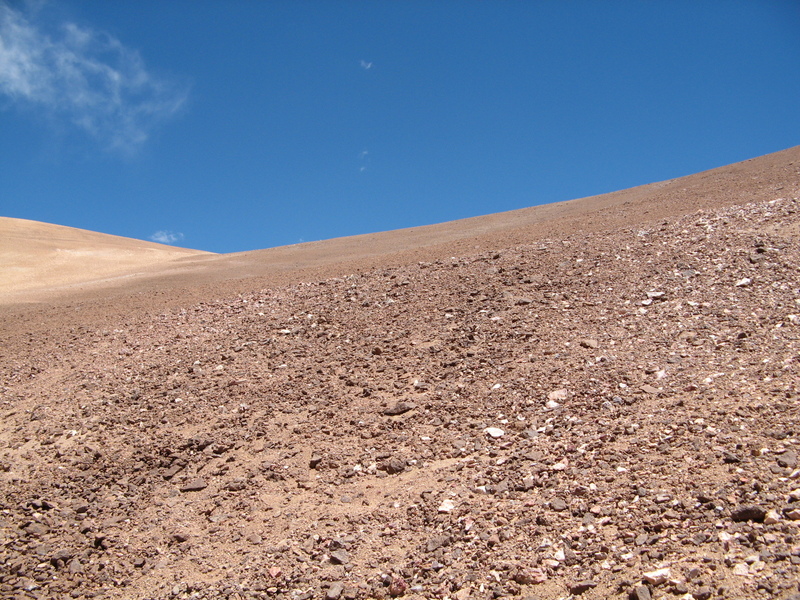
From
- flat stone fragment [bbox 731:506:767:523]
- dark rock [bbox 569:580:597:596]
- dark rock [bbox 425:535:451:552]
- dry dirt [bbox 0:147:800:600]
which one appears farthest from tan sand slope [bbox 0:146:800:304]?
dark rock [bbox 569:580:597:596]

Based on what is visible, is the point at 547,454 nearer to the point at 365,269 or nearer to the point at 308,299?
the point at 308,299

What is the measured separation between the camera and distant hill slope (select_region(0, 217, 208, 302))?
19.3 meters

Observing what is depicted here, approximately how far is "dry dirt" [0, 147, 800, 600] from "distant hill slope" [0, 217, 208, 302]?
963 cm

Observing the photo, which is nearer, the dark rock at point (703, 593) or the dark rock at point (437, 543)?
the dark rock at point (703, 593)

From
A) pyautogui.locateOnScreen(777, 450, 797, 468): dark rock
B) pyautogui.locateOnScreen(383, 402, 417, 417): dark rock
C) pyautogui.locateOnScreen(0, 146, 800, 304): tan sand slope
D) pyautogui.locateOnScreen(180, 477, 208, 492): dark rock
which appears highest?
pyautogui.locateOnScreen(0, 146, 800, 304): tan sand slope

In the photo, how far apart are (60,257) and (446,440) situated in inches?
948

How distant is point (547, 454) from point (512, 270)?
460 centimetres

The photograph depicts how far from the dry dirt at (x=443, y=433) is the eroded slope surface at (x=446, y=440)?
25 millimetres

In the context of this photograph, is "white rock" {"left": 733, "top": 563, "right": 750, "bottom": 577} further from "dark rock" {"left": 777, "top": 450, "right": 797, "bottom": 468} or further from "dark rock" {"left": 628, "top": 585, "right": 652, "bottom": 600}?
"dark rock" {"left": 777, "top": 450, "right": 797, "bottom": 468}

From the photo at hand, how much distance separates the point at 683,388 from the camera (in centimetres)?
553

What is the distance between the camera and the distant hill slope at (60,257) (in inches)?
760

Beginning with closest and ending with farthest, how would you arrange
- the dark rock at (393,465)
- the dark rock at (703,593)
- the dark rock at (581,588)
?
the dark rock at (703,593)
the dark rock at (581,588)
the dark rock at (393,465)

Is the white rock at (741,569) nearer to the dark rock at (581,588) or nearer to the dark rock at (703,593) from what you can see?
the dark rock at (703,593)

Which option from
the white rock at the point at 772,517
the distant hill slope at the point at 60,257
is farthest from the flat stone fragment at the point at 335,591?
the distant hill slope at the point at 60,257
